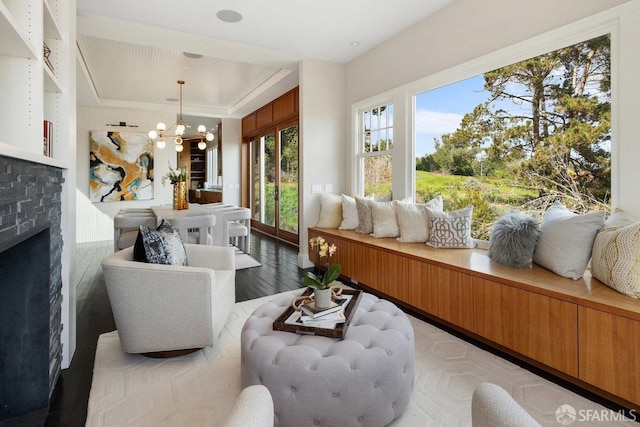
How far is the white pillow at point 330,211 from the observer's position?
4551 millimetres

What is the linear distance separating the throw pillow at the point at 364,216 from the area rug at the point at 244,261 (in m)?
1.65

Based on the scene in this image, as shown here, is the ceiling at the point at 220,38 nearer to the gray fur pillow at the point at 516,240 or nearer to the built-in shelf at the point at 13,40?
the built-in shelf at the point at 13,40

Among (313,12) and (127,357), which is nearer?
(127,357)

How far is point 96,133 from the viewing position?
675 cm

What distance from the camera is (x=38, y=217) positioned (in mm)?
1634

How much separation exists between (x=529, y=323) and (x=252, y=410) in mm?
1997

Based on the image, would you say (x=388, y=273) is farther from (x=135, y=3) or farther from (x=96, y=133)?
(x=96, y=133)

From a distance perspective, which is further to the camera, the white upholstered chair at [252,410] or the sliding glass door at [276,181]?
the sliding glass door at [276,181]

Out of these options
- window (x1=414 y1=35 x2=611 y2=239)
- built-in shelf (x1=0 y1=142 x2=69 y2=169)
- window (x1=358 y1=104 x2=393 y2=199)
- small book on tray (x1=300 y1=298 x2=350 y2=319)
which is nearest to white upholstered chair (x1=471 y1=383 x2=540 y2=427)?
small book on tray (x1=300 y1=298 x2=350 y2=319)

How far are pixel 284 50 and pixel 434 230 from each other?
3.09m

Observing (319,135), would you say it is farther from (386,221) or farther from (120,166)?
(120,166)

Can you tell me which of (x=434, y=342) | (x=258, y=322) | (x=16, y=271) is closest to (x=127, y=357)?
(x=16, y=271)

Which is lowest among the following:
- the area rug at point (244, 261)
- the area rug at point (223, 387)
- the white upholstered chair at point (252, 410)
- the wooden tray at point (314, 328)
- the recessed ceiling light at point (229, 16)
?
the area rug at point (223, 387)

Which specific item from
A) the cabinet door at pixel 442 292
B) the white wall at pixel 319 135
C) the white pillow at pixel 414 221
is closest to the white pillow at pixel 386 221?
the white pillow at pixel 414 221
